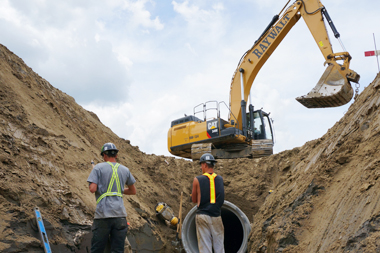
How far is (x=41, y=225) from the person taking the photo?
183 inches

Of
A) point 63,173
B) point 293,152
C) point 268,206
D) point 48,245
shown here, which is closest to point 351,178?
point 268,206

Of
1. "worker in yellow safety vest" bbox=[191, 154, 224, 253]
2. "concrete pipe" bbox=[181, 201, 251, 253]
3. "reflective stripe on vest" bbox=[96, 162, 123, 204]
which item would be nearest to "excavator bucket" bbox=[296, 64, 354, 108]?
"concrete pipe" bbox=[181, 201, 251, 253]

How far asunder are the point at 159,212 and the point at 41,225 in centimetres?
421

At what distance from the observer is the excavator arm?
9.43 metres

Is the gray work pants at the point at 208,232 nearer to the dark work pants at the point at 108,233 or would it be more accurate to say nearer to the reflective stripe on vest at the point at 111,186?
the dark work pants at the point at 108,233

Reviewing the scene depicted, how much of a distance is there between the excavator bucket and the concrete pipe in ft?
12.3

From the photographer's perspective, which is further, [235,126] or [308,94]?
[235,126]

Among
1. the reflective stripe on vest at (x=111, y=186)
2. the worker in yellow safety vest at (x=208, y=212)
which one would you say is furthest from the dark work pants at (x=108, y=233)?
the worker in yellow safety vest at (x=208, y=212)

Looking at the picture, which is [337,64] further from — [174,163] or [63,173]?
[63,173]

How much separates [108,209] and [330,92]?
24.2 ft

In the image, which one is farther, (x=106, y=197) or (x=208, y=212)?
(x=208, y=212)

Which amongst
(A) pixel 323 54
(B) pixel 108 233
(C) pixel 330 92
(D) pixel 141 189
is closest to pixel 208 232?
(B) pixel 108 233

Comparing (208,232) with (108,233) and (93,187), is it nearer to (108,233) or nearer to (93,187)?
(108,233)

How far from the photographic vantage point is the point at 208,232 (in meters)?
5.29
